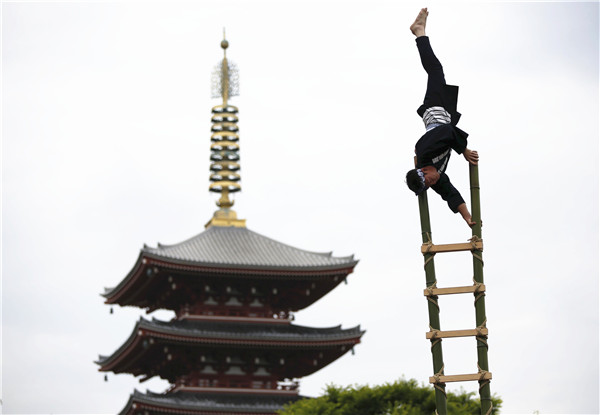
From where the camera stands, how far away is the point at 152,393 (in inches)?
1847

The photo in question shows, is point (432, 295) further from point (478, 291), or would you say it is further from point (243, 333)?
point (243, 333)

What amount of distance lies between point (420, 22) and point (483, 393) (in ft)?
13.6

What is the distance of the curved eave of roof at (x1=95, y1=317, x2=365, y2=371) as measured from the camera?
46062 mm

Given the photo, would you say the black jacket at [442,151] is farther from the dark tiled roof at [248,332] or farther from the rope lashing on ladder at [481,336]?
the dark tiled roof at [248,332]

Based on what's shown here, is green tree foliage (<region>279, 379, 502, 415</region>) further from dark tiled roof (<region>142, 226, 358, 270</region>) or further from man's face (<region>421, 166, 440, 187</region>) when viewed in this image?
man's face (<region>421, 166, 440, 187</region>)

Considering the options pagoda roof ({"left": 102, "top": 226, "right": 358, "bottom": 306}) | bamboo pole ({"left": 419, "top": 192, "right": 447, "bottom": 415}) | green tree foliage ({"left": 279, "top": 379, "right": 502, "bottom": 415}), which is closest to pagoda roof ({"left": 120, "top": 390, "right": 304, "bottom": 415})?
pagoda roof ({"left": 102, "top": 226, "right": 358, "bottom": 306})

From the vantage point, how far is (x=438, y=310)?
1330cm

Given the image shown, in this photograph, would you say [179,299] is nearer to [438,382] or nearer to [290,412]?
[290,412]

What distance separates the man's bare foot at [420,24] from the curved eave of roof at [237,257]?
1293 inches

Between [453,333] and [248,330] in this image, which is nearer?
[453,333]

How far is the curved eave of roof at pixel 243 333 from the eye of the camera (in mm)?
46062

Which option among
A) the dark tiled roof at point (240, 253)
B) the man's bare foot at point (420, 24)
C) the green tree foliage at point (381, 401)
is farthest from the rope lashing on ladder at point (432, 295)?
the dark tiled roof at point (240, 253)

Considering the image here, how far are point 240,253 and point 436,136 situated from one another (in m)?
35.5

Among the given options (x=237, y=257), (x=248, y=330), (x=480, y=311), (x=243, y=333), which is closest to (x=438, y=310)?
(x=480, y=311)
